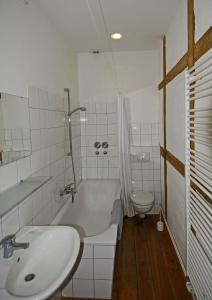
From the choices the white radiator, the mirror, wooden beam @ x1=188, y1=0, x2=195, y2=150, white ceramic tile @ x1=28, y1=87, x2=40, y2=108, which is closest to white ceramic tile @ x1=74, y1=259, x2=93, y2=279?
the white radiator

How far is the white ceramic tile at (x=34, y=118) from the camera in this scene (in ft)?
6.48

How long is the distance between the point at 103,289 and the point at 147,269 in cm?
59

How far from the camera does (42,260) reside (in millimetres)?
1452

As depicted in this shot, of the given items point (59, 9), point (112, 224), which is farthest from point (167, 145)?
point (59, 9)

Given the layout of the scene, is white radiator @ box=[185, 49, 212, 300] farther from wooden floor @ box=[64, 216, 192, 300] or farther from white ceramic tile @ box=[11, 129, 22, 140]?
white ceramic tile @ box=[11, 129, 22, 140]

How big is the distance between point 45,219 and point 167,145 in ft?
5.66

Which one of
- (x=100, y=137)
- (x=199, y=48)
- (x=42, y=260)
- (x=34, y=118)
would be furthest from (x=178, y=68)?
(x=42, y=260)

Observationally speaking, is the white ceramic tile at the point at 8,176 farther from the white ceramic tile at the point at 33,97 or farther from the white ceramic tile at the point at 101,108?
the white ceramic tile at the point at 101,108

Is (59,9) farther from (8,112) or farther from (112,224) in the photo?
(112,224)

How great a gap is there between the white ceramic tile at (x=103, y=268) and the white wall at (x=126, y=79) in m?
2.26

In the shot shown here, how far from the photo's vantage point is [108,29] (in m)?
2.69

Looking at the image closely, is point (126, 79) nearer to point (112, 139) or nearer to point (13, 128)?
point (112, 139)

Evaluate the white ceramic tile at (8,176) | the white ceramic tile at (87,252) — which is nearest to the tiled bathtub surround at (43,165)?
the white ceramic tile at (8,176)

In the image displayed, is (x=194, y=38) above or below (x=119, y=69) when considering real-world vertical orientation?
below
